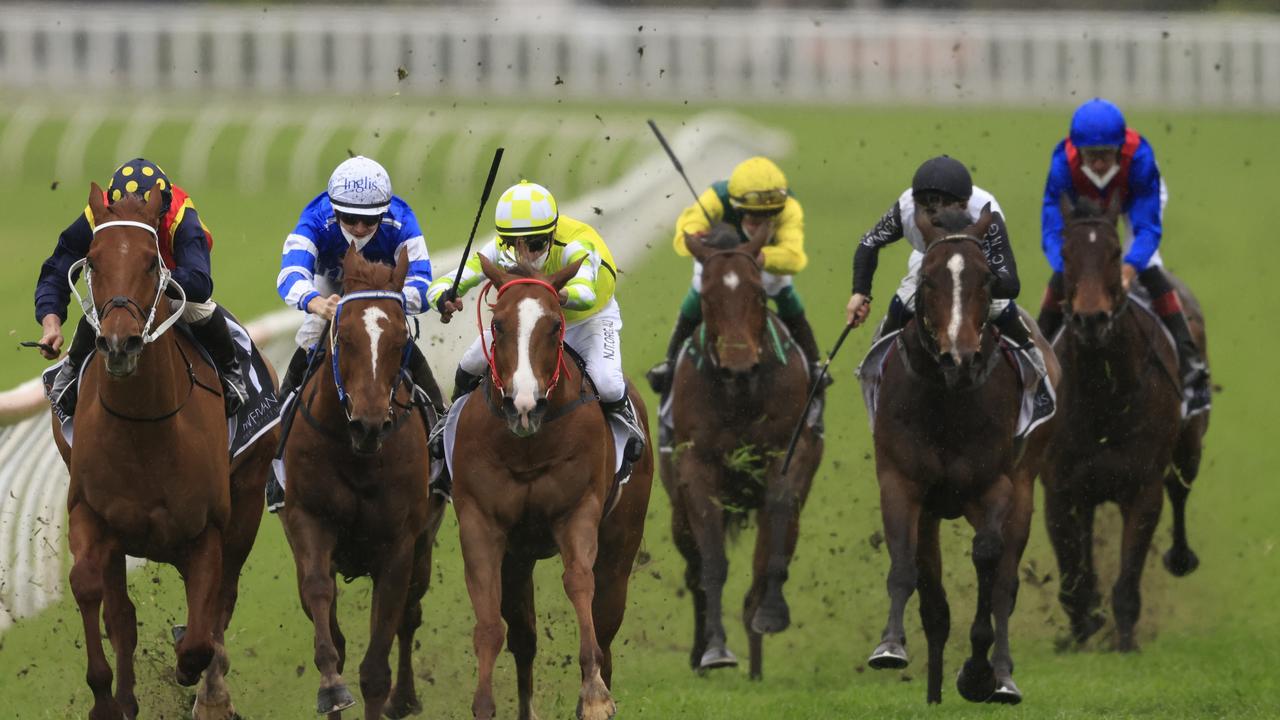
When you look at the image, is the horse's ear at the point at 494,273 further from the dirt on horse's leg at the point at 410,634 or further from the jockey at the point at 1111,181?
the jockey at the point at 1111,181

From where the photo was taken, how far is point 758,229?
10.4 meters

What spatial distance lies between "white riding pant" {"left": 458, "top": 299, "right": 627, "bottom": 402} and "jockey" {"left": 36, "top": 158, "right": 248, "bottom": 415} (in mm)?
1072

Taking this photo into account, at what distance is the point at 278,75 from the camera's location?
95.6ft

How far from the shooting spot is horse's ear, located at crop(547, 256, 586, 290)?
8133 millimetres

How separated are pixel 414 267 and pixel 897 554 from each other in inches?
91.5

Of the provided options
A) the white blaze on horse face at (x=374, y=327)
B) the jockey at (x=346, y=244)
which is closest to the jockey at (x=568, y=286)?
the jockey at (x=346, y=244)

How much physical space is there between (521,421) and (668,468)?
12.5ft

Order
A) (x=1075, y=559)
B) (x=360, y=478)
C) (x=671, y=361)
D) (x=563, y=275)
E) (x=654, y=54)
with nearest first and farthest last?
(x=563, y=275)
(x=360, y=478)
(x=1075, y=559)
(x=671, y=361)
(x=654, y=54)

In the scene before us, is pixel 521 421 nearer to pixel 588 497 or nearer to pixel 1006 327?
pixel 588 497

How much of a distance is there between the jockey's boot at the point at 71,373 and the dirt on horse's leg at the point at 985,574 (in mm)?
3684

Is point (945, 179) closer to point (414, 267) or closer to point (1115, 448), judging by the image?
point (1115, 448)

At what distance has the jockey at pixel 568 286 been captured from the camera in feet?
27.6

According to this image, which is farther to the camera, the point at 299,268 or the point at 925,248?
the point at 925,248

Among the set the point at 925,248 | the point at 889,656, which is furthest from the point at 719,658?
the point at 925,248
